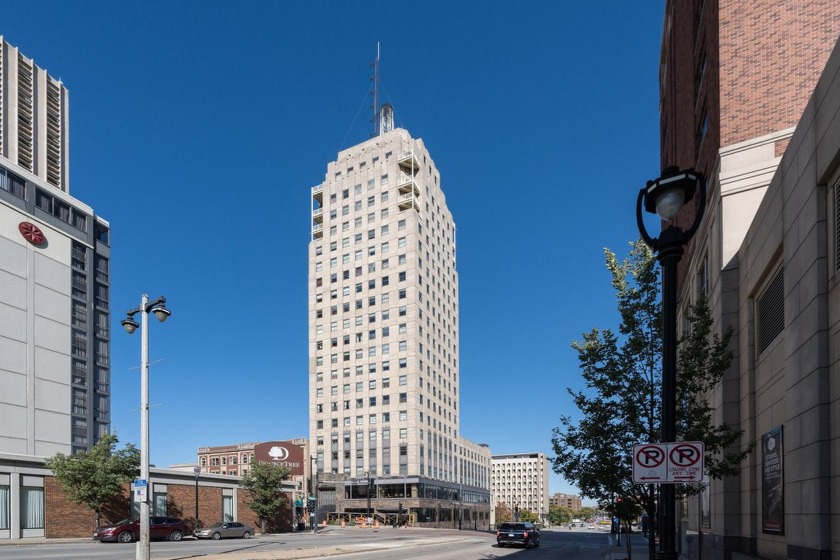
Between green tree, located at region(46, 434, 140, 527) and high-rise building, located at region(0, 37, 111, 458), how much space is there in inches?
1539

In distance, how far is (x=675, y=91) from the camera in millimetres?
34000

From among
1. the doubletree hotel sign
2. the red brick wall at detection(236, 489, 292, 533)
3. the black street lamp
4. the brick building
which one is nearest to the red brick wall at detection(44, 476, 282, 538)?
the brick building

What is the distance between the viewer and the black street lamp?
638 centimetres

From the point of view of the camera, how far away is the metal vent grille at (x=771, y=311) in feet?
45.0

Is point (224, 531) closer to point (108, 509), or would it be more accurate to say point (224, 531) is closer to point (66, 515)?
point (108, 509)

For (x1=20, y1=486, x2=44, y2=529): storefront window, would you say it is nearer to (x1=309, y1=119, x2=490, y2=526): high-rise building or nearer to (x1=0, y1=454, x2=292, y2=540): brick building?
(x1=0, y1=454, x2=292, y2=540): brick building

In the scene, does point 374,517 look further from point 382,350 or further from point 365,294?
point 365,294

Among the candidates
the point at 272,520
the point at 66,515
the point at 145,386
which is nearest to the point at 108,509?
the point at 66,515

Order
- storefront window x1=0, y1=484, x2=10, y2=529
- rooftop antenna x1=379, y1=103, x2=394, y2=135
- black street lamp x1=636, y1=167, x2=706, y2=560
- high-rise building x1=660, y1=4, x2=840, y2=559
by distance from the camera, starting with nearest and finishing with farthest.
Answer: black street lamp x1=636, y1=167, x2=706, y2=560
high-rise building x1=660, y1=4, x2=840, y2=559
storefront window x1=0, y1=484, x2=10, y2=529
rooftop antenna x1=379, y1=103, x2=394, y2=135

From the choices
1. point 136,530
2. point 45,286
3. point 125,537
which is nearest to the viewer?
point 125,537

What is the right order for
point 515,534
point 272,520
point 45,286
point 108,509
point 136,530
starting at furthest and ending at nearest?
1. point 45,286
2. point 272,520
3. point 108,509
4. point 515,534
5. point 136,530

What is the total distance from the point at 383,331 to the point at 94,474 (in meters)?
56.2

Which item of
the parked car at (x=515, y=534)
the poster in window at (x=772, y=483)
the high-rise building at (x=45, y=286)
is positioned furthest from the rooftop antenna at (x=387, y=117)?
the poster in window at (x=772, y=483)

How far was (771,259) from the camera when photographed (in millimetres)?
14094
